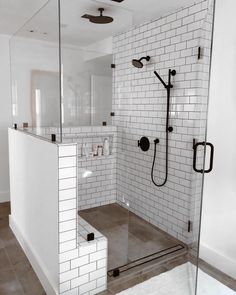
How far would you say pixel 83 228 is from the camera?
2.14 m

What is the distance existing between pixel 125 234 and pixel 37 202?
3.42 ft

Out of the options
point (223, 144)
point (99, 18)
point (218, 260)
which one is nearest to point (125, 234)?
point (218, 260)

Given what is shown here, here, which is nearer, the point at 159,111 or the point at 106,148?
the point at 159,111

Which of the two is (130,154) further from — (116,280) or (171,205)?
(116,280)

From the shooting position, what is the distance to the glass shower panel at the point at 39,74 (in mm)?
2025

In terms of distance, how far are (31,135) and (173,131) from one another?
4.66ft

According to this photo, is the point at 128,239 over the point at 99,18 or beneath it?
beneath

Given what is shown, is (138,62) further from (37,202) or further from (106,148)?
(37,202)

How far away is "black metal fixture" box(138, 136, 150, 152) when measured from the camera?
9.61 ft

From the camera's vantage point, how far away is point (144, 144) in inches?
116

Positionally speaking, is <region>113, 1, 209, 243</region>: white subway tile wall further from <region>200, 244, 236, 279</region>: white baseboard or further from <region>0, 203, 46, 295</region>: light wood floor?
<region>0, 203, 46, 295</region>: light wood floor

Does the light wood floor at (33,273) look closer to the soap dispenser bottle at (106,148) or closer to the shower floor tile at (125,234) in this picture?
the shower floor tile at (125,234)

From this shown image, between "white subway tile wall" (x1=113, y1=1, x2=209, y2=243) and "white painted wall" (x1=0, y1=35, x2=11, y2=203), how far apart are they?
1642mm

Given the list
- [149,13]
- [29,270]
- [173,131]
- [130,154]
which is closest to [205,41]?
[149,13]
